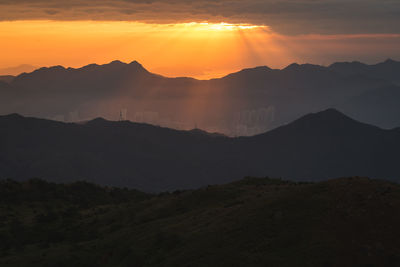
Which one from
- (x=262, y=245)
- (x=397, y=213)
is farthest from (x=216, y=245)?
(x=397, y=213)

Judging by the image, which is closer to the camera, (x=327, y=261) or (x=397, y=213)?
(x=327, y=261)

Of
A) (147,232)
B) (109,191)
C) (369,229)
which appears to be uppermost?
(369,229)

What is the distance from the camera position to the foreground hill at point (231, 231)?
35250 millimetres

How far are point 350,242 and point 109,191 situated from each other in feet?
198

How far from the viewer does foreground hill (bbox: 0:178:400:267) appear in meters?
35.2

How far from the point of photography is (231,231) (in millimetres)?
40500

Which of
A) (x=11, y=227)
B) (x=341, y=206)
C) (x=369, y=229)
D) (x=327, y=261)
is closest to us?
(x=327, y=261)

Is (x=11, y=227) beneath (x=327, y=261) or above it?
beneath

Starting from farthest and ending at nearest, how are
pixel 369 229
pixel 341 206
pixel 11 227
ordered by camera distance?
pixel 11 227 → pixel 341 206 → pixel 369 229

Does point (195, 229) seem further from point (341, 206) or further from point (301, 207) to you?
point (341, 206)

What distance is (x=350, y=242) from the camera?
116 feet

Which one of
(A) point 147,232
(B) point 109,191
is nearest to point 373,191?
(A) point 147,232

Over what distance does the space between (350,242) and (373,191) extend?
8372 millimetres

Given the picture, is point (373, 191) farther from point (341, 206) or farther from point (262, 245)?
point (262, 245)
